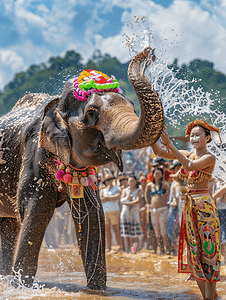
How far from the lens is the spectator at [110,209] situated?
27.7 feet

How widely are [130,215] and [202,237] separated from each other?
4610mm

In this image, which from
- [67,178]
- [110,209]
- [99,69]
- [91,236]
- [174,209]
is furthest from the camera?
[99,69]

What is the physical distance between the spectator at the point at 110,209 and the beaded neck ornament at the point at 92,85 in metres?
5.46

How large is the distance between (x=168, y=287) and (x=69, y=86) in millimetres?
2495

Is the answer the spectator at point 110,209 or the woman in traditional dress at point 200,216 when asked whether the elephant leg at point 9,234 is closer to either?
the woman in traditional dress at point 200,216

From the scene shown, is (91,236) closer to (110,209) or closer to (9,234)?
(9,234)

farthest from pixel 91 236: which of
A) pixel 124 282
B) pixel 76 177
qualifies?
pixel 124 282

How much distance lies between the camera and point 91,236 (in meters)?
3.82

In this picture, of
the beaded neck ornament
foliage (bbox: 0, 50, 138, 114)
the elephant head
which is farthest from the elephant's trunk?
foliage (bbox: 0, 50, 138, 114)

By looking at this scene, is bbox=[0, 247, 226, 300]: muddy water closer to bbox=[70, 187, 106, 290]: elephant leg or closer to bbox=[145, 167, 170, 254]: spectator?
bbox=[70, 187, 106, 290]: elephant leg

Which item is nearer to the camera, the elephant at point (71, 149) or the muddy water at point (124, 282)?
the elephant at point (71, 149)

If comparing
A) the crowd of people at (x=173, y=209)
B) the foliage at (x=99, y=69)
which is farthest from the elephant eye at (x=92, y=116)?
the foliage at (x=99, y=69)

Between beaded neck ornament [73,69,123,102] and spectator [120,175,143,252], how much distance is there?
505cm

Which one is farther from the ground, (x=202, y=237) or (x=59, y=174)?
(x=59, y=174)
